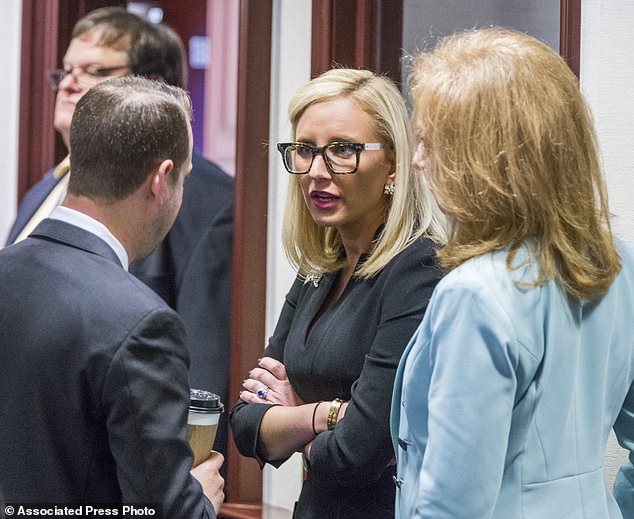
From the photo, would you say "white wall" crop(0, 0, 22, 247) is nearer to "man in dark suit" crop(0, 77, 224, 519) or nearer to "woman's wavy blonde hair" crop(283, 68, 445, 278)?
"woman's wavy blonde hair" crop(283, 68, 445, 278)

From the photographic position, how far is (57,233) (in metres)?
1.80

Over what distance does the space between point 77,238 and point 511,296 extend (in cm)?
75

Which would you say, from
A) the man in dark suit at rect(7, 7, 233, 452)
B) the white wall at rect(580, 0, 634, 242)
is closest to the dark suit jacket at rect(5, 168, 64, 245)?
the man in dark suit at rect(7, 7, 233, 452)

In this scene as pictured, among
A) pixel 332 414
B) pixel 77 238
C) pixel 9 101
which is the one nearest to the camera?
pixel 77 238

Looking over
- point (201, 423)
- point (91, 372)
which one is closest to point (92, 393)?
point (91, 372)

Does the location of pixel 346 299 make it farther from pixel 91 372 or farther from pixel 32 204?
pixel 32 204

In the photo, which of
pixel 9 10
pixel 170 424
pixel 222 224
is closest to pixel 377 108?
pixel 170 424

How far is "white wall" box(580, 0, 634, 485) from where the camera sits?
2.08m

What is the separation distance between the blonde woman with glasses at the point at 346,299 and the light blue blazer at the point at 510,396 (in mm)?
312

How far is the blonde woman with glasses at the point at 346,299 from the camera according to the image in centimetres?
195

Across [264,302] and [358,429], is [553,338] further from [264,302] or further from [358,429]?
[264,302]

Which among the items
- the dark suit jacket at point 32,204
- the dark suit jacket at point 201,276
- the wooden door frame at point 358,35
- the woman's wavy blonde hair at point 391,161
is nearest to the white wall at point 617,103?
the woman's wavy blonde hair at point 391,161

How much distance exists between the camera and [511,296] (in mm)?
1440

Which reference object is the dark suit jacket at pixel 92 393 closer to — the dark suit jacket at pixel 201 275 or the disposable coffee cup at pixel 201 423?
the disposable coffee cup at pixel 201 423
